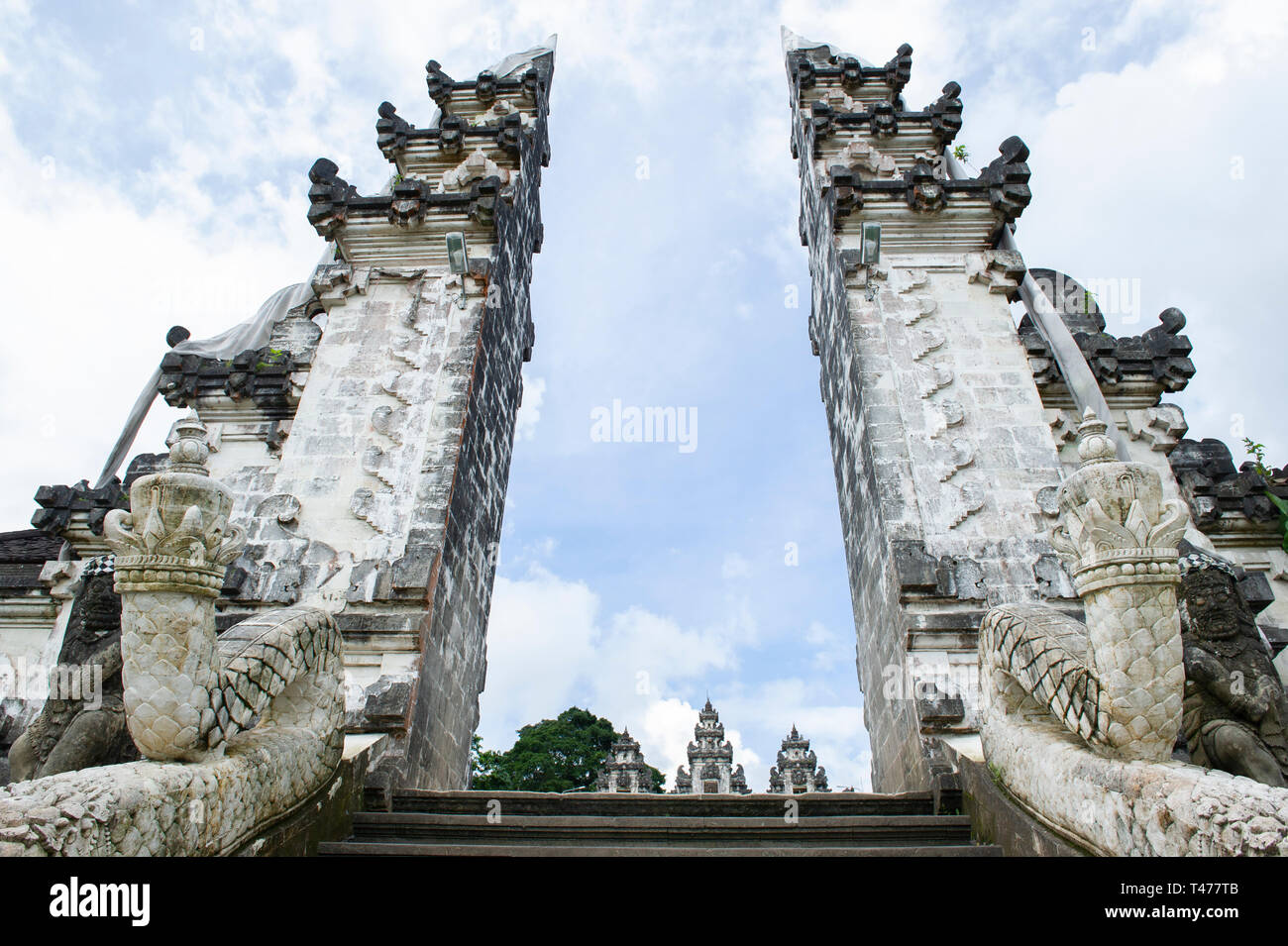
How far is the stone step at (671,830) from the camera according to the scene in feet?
16.7

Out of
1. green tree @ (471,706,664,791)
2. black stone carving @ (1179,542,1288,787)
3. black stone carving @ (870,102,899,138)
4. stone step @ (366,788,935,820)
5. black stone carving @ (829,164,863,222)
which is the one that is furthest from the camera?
green tree @ (471,706,664,791)

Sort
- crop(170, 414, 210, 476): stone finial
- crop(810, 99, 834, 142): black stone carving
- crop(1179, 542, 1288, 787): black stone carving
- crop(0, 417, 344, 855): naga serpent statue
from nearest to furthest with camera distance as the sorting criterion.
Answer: crop(0, 417, 344, 855): naga serpent statue → crop(170, 414, 210, 476): stone finial → crop(1179, 542, 1288, 787): black stone carving → crop(810, 99, 834, 142): black stone carving

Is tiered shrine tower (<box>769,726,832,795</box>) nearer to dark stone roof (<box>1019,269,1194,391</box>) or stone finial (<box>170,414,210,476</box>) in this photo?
dark stone roof (<box>1019,269,1194,391</box>)

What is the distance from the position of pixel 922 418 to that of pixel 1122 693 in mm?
5328

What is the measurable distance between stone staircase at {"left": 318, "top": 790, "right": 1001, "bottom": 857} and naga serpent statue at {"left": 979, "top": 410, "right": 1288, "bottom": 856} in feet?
3.13

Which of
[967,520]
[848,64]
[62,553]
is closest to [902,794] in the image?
[967,520]

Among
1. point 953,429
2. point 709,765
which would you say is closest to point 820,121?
point 953,429

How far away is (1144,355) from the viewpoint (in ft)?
32.0

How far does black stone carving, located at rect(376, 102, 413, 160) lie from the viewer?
1301cm

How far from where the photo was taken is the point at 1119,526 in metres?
3.80

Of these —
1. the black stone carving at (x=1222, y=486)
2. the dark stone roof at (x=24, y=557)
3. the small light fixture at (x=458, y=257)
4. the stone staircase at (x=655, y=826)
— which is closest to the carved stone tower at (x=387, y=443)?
the small light fixture at (x=458, y=257)

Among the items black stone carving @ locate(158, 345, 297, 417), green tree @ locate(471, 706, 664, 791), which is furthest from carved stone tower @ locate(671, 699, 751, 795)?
black stone carving @ locate(158, 345, 297, 417)

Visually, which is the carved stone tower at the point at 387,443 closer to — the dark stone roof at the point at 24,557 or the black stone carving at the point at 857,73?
the dark stone roof at the point at 24,557

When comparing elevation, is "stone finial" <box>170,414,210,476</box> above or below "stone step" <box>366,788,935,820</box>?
above
